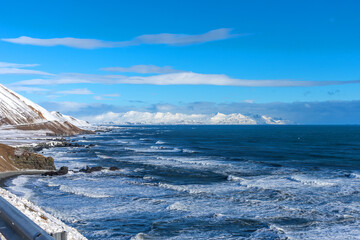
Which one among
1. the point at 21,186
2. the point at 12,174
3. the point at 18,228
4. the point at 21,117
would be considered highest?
the point at 21,117

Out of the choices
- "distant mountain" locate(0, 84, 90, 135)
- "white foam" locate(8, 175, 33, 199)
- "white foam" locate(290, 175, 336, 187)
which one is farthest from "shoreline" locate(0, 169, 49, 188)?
"distant mountain" locate(0, 84, 90, 135)

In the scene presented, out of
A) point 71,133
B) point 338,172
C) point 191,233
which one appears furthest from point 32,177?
point 71,133

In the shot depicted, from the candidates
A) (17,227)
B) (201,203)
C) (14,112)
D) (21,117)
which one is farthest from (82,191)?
(14,112)

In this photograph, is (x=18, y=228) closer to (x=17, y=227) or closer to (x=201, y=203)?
(x=17, y=227)

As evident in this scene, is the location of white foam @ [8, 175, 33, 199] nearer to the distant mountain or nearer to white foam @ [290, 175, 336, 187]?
white foam @ [290, 175, 336, 187]

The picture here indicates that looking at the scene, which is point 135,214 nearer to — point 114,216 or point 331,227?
point 114,216

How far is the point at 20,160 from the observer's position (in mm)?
34719

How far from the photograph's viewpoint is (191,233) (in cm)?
1591

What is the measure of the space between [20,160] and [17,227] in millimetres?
32210

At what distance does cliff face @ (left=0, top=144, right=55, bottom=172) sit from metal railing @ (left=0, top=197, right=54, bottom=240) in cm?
2956

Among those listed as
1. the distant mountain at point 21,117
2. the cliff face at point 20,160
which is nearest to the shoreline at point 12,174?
the cliff face at point 20,160

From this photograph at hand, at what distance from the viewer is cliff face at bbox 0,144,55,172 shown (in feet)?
109

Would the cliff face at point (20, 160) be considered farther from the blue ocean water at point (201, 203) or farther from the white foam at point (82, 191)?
the white foam at point (82, 191)

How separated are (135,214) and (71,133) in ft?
397
